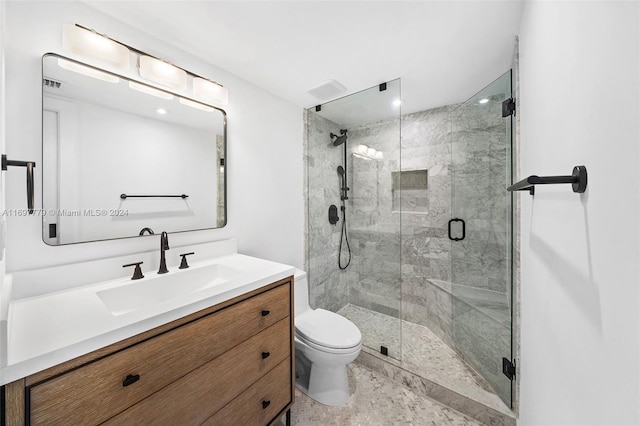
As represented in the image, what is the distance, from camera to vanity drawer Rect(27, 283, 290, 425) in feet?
2.22

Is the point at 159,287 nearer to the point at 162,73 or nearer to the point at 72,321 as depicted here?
the point at 72,321

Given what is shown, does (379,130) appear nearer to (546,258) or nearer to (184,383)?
(546,258)

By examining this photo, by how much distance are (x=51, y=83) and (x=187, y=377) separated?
4.72ft

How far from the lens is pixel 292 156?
7.60 ft

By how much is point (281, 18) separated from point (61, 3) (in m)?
1.02

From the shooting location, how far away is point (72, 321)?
820 mm

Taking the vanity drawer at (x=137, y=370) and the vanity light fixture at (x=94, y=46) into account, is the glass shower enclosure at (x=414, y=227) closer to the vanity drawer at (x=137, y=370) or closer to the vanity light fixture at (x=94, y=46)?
the vanity drawer at (x=137, y=370)

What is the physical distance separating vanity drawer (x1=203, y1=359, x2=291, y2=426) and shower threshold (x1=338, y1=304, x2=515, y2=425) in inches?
36.6

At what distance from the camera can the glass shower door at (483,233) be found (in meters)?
1.60

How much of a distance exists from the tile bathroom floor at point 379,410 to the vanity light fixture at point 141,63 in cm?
217

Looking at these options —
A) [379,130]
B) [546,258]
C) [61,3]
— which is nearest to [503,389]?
[546,258]

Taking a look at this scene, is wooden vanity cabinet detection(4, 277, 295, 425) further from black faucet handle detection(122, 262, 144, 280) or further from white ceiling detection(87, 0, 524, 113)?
white ceiling detection(87, 0, 524, 113)

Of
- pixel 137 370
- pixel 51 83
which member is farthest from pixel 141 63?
pixel 137 370

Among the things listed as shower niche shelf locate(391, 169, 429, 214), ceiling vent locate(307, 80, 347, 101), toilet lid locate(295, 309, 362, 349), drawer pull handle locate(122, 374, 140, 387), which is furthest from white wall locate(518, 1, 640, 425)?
shower niche shelf locate(391, 169, 429, 214)
